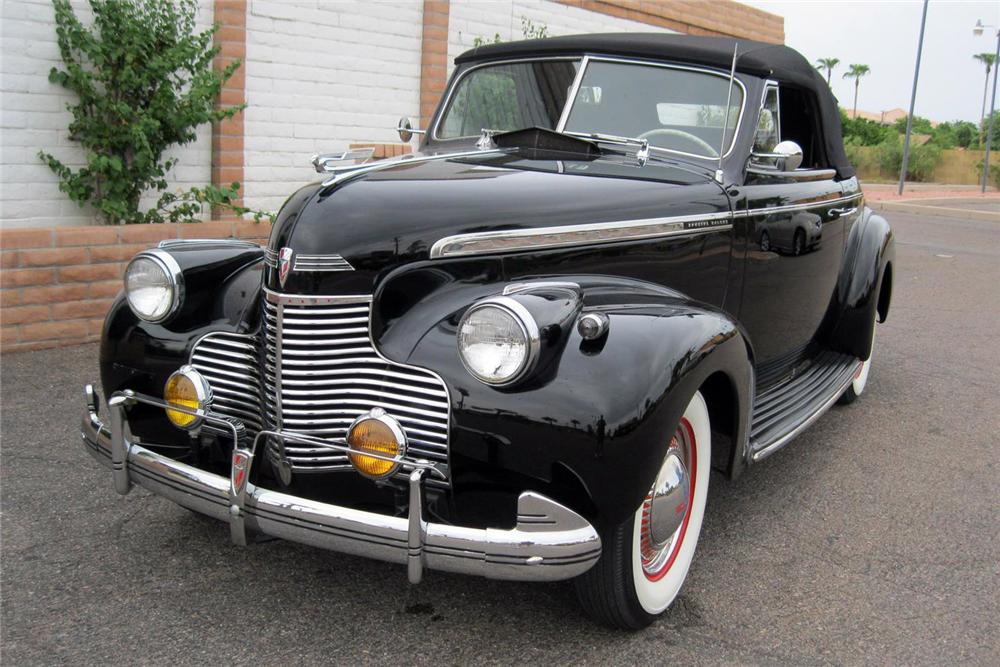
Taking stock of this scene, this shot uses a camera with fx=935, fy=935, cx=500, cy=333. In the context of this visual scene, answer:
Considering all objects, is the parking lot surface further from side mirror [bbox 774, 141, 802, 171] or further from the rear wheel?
side mirror [bbox 774, 141, 802, 171]

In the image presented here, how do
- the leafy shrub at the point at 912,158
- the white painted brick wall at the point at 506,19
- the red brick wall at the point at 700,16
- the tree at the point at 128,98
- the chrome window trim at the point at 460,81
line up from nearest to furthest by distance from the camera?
the chrome window trim at the point at 460,81
the tree at the point at 128,98
the white painted brick wall at the point at 506,19
the red brick wall at the point at 700,16
the leafy shrub at the point at 912,158

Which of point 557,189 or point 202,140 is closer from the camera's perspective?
point 557,189

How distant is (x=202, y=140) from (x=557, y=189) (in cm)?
465

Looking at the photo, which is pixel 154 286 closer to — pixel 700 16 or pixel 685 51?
pixel 685 51

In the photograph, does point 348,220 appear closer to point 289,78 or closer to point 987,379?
point 987,379

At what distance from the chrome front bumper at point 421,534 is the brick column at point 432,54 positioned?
645 centimetres

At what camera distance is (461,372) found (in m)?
2.43

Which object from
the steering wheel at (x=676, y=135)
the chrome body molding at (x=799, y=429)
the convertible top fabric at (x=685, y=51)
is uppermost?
the convertible top fabric at (x=685, y=51)

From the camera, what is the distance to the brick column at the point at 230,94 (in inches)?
272

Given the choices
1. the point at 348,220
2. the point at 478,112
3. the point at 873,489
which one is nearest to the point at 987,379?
the point at 873,489

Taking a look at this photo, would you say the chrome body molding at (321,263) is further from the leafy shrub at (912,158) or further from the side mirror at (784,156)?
the leafy shrub at (912,158)

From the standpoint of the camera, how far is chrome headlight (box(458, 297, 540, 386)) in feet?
7.59

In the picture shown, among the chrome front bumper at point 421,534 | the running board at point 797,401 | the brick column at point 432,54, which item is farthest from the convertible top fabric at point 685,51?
the brick column at point 432,54

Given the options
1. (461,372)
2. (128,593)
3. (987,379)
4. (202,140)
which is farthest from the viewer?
(202,140)
